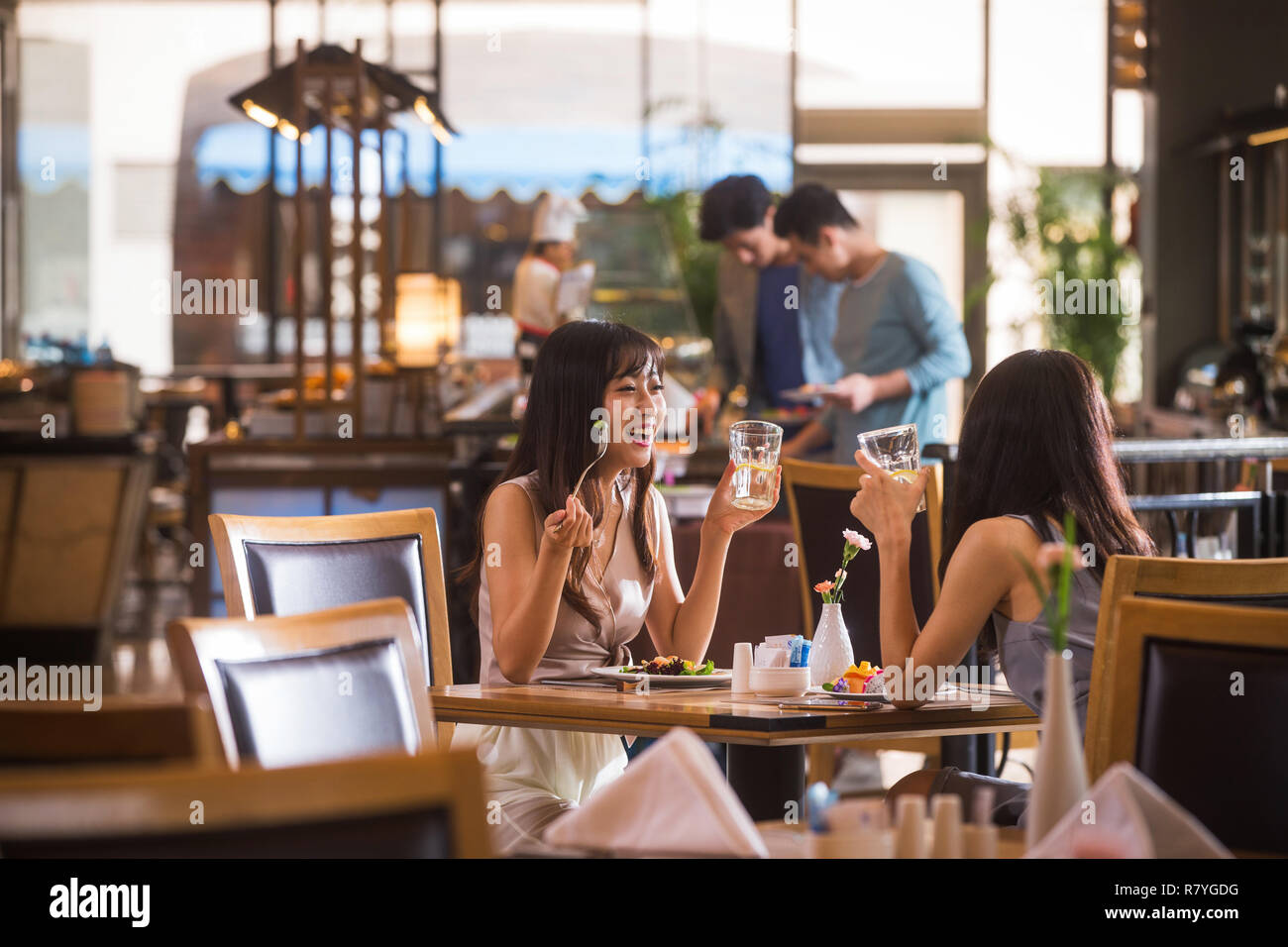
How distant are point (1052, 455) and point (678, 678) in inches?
27.7

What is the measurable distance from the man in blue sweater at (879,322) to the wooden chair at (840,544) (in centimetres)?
79

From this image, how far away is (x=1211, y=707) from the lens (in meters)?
1.78

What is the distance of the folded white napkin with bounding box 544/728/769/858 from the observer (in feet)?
4.64

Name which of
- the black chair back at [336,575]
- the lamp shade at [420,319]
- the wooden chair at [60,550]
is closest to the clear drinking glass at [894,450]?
the black chair back at [336,575]

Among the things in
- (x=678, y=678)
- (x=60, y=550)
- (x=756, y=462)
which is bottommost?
(x=60, y=550)

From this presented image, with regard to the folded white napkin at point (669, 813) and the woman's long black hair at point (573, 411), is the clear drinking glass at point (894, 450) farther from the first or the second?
the folded white napkin at point (669, 813)

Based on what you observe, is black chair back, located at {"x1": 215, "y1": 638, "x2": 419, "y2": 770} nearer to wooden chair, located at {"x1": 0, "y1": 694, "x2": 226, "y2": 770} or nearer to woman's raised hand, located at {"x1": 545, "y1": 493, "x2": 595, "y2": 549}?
wooden chair, located at {"x1": 0, "y1": 694, "x2": 226, "y2": 770}

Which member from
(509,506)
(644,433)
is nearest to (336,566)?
(509,506)

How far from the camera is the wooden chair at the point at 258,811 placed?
3.51 ft

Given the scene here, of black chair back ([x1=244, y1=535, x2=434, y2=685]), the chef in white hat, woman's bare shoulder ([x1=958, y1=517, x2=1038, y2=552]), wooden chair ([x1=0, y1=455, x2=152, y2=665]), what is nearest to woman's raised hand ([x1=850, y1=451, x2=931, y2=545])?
woman's bare shoulder ([x1=958, y1=517, x2=1038, y2=552])

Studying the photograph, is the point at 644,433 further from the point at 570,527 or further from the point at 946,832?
the point at 946,832

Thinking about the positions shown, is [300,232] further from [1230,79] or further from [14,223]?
[14,223]

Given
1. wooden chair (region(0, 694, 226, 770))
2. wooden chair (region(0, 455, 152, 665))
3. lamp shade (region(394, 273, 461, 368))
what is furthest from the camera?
wooden chair (region(0, 455, 152, 665))

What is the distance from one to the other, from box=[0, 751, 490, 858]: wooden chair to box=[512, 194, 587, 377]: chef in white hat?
14.4 feet
